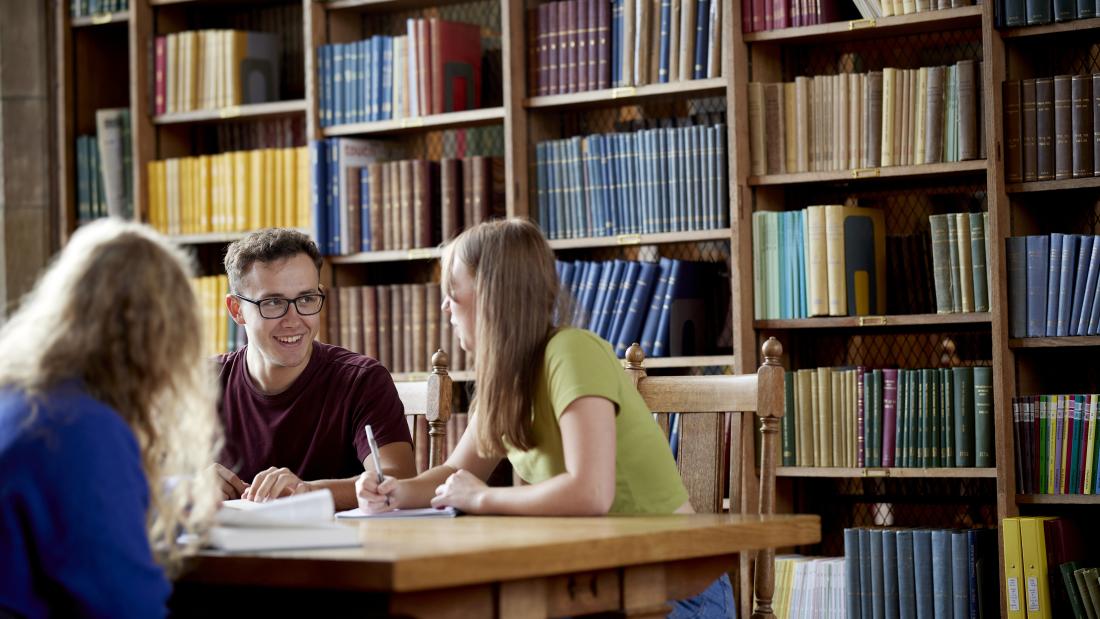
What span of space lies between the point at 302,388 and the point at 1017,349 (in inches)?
70.1

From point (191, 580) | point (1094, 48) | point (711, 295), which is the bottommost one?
point (191, 580)

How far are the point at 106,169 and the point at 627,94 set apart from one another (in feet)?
6.19

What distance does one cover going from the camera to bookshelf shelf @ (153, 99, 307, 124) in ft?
14.7

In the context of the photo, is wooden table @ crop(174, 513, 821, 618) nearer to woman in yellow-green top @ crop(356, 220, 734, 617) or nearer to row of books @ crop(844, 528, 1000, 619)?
woman in yellow-green top @ crop(356, 220, 734, 617)

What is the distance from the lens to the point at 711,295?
3967mm

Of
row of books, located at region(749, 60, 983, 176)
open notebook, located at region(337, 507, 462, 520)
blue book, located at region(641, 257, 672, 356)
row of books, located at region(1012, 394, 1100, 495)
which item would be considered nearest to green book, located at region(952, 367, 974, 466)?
row of books, located at region(1012, 394, 1100, 495)

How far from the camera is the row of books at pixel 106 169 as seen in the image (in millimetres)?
4801

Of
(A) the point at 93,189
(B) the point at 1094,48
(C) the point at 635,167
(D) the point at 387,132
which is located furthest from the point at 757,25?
(A) the point at 93,189

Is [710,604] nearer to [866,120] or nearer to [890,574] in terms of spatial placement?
[890,574]

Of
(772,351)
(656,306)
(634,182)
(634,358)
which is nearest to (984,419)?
(656,306)

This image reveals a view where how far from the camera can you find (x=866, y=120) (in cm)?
367

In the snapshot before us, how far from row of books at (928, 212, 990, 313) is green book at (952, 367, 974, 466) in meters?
0.16

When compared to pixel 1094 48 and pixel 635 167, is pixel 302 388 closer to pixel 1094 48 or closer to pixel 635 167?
pixel 635 167

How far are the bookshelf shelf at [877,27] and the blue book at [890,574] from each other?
1256mm
